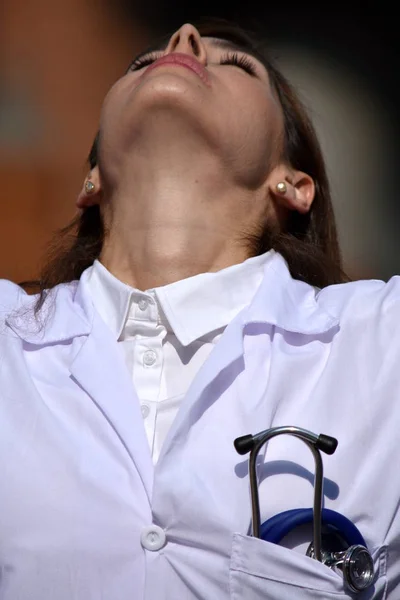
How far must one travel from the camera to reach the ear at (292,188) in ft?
6.58

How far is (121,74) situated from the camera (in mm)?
3076

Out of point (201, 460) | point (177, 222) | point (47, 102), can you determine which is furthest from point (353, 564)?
point (47, 102)

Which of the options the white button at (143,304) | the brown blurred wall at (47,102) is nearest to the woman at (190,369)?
the white button at (143,304)

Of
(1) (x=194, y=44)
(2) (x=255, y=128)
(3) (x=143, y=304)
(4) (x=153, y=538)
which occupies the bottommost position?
(4) (x=153, y=538)

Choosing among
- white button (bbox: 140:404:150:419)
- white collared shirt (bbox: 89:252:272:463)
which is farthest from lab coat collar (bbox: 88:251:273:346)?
white button (bbox: 140:404:150:419)

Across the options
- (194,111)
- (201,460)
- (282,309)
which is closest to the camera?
(201,460)

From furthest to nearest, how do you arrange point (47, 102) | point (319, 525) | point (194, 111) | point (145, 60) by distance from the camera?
1. point (47, 102)
2. point (145, 60)
3. point (194, 111)
4. point (319, 525)

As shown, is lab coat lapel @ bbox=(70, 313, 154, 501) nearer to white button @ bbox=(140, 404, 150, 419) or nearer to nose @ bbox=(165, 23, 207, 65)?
white button @ bbox=(140, 404, 150, 419)

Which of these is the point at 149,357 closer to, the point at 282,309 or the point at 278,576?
the point at 282,309

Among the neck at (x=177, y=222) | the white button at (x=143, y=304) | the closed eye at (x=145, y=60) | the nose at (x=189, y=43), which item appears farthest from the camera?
the closed eye at (x=145, y=60)

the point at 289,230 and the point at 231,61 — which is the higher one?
the point at 231,61

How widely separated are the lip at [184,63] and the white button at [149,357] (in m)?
0.58

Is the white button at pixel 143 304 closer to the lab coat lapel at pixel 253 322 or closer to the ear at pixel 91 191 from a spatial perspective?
the lab coat lapel at pixel 253 322

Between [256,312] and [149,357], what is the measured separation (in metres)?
0.19
